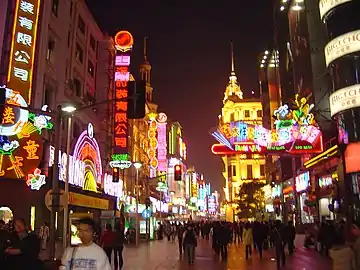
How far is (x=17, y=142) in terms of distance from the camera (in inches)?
1006

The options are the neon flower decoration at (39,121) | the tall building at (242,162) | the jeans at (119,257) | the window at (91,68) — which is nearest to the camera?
the jeans at (119,257)

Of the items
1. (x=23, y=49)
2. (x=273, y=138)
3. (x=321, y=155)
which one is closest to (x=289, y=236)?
(x=273, y=138)

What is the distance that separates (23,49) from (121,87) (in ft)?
51.5

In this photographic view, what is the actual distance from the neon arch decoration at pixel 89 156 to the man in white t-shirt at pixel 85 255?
1127 inches

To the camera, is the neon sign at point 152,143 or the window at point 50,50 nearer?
the window at point 50,50

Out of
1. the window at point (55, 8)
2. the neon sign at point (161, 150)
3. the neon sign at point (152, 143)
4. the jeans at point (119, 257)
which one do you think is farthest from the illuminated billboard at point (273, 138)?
the neon sign at point (161, 150)

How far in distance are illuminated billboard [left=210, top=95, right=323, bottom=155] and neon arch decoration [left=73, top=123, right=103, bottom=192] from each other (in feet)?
35.3

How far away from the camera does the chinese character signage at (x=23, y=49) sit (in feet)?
84.7

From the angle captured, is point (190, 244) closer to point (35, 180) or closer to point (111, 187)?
point (35, 180)

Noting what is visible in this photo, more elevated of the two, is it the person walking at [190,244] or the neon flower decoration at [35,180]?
the neon flower decoration at [35,180]

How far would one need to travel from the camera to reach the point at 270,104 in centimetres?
6328

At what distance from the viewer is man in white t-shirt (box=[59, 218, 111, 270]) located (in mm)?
5367

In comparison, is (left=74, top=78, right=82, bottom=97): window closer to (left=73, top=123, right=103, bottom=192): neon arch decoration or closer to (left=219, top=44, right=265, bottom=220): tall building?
(left=73, top=123, right=103, bottom=192): neon arch decoration

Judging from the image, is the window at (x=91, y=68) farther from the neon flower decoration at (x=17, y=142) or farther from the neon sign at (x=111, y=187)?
the neon flower decoration at (x=17, y=142)
